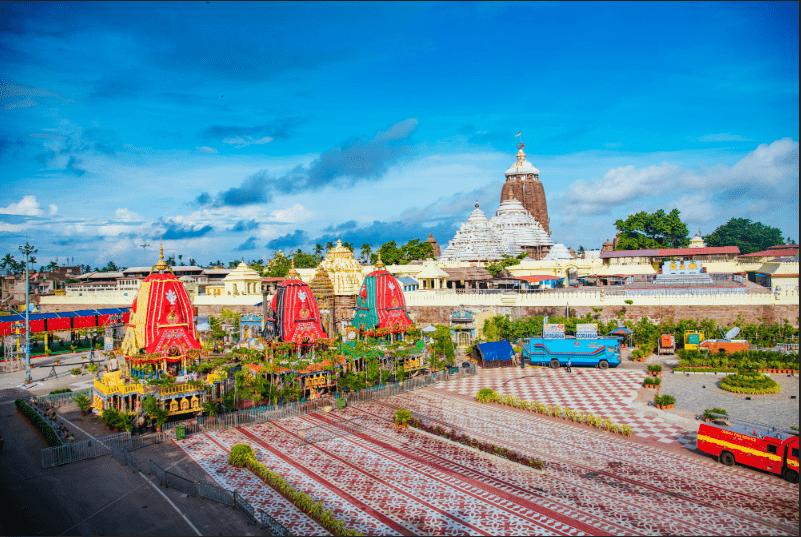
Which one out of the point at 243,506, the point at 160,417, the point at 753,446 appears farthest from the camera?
the point at 160,417

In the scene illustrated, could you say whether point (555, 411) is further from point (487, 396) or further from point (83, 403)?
point (83, 403)

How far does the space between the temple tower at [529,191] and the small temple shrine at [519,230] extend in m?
5.39

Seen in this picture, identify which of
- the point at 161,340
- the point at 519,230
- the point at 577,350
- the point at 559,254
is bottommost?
the point at 577,350

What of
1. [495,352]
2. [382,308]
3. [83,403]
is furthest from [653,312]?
[83,403]

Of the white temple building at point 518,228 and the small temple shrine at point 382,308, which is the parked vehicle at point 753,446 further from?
the white temple building at point 518,228

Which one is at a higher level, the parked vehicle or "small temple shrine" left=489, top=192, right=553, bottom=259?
"small temple shrine" left=489, top=192, right=553, bottom=259

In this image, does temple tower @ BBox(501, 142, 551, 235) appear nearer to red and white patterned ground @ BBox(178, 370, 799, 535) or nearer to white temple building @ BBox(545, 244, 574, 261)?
white temple building @ BBox(545, 244, 574, 261)

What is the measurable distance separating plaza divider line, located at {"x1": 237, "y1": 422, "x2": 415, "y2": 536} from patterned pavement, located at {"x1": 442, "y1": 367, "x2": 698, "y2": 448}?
31.1ft

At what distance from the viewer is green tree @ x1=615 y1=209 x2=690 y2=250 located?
75000mm

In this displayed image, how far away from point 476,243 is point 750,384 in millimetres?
45006

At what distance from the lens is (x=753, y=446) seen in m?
14.4

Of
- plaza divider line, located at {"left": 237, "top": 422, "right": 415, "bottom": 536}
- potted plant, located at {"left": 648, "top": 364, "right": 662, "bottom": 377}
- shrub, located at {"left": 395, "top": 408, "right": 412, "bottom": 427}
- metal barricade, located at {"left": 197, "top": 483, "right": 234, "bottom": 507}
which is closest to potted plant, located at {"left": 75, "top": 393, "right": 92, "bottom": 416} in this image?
plaza divider line, located at {"left": 237, "top": 422, "right": 415, "bottom": 536}

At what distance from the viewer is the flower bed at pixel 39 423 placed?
16.9m

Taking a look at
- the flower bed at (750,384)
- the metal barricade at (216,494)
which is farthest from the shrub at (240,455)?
the flower bed at (750,384)
